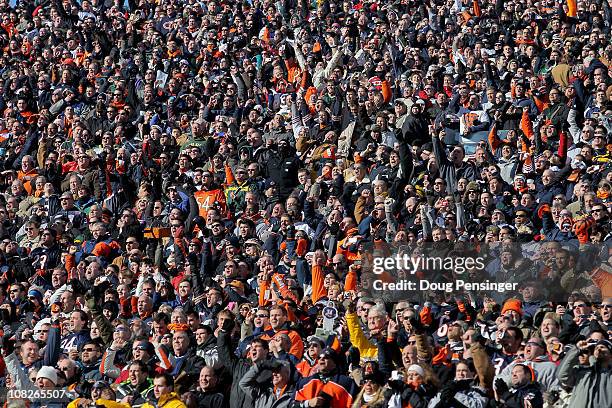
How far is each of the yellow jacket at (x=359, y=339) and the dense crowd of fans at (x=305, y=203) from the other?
0.03 meters

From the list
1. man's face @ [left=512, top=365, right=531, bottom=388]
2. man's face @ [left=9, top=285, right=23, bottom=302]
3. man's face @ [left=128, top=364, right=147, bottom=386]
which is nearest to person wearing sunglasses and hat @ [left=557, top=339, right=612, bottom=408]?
man's face @ [left=512, top=365, right=531, bottom=388]

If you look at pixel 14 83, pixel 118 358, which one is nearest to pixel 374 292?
pixel 118 358

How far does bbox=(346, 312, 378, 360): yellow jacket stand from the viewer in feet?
40.4

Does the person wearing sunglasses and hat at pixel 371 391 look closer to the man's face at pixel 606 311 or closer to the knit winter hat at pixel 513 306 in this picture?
the knit winter hat at pixel 513 306

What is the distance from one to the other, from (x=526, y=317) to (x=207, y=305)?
3871 millimetres

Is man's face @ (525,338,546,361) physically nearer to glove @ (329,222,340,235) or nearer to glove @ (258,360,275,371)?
glove @ (258,360,275,371)

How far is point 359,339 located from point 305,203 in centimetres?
440

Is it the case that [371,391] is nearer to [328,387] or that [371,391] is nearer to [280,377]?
[328,387]

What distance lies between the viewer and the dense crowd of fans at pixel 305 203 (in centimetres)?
1154

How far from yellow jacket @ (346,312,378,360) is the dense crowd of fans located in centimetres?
3

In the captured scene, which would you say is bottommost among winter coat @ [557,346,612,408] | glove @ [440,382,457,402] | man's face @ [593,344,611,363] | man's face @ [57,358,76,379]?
man's face @ [57,358,76,379]

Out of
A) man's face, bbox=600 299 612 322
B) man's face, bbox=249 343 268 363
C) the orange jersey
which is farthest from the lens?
the orange jersey

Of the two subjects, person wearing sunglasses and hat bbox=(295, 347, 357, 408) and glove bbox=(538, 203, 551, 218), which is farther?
glove bbox=(538, 203, 551, 218)

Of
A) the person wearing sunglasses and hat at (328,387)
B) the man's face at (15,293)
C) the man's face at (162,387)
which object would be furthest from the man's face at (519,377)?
the man's face at (15,293)
